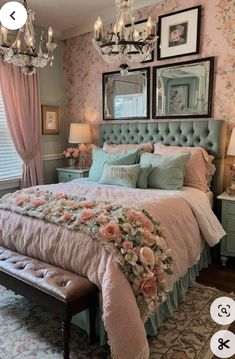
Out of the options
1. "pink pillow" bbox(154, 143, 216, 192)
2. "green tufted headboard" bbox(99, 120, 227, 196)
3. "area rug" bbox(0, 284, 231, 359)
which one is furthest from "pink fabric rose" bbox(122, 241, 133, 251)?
"green tufted headboard" bbox(99, 120, 227, 196)

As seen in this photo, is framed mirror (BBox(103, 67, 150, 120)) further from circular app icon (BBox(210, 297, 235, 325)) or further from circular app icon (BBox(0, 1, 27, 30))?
circular app icon (BBox(210, 297, 235, 325))

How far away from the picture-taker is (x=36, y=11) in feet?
12.8

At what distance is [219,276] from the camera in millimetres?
2902

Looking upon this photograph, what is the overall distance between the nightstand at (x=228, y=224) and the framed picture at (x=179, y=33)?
1743 millimetres

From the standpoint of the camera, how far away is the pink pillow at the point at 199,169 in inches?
123

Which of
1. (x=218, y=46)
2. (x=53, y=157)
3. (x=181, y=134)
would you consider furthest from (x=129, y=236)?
(x=53, y=157)

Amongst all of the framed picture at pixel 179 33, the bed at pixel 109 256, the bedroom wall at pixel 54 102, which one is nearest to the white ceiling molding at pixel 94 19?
the bedroom wall at pixel 54 102

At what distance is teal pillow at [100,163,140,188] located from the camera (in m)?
3.09

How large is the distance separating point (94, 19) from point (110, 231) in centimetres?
351

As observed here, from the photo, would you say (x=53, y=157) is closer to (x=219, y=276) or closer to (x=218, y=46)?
(x=218, y=46)

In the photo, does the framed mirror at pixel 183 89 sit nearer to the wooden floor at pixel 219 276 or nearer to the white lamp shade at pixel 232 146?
the white lamp shade at pixel 232 146

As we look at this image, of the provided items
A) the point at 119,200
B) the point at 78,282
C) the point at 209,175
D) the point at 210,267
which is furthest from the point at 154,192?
the point at 78,282

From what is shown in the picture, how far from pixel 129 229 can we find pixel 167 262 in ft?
1.19

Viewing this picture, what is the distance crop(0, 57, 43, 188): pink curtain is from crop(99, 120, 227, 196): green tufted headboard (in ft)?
3.46
